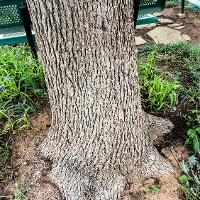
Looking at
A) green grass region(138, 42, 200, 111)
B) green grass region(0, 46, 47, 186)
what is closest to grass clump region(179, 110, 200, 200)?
green grass region(138, 42, 200, 111)

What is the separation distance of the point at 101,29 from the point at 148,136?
1.05m

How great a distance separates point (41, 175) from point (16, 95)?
779mm


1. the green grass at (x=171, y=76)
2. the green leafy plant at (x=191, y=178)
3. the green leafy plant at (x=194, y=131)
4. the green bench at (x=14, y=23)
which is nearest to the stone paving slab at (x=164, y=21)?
the green grass at (x=171, y=76)

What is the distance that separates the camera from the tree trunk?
189 cm

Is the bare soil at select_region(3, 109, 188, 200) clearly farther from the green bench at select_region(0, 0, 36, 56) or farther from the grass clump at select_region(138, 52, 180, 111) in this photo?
the green bench at select_region(0, 0, 36, 56)

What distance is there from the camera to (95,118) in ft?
7.34

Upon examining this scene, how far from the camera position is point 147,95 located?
301 centimetres

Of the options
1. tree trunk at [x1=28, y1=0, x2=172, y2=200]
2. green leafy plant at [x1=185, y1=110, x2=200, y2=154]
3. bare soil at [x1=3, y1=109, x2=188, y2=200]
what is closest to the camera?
tree trunk at [x1=28, y1=0, x2=172, y2=200]

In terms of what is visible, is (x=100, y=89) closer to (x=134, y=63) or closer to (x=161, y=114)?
(x=134, y=63)

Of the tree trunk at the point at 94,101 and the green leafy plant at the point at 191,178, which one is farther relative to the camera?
the green leafy plant at the point at 191,178

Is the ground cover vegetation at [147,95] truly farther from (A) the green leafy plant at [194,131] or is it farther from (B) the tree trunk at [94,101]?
(B) the tree trunk at [94,101]

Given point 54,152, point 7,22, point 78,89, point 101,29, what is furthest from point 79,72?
point 7,22

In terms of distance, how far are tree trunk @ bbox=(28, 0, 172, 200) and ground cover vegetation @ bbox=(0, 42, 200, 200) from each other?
0.62 feet

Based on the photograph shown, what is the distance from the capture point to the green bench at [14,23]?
2992mm
